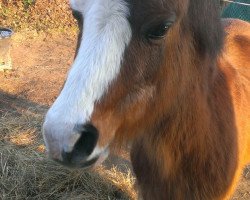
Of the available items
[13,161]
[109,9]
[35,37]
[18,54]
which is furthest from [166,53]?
[35,37]

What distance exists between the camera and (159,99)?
6.54 ft

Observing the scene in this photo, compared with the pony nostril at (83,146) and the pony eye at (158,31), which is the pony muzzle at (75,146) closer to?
the pony nostril at (83,146)

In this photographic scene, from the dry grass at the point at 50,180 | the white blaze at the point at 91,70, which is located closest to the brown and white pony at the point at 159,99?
the white blaze at the point at 91,70

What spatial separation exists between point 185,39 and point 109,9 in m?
0.53

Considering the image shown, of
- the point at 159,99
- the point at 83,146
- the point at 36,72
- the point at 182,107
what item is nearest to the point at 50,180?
the point at 182,107

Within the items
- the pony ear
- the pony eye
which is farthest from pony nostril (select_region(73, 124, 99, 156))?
the pony ear

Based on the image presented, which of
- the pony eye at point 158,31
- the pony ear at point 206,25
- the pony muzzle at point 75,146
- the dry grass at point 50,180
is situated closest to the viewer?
the pony muzzle at point 75,146

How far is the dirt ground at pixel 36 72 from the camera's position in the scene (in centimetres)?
556

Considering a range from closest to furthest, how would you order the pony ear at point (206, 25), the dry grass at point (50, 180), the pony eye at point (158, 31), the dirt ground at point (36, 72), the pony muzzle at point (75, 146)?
1. the pony muzzle at point (75, 146)
2. the pony eye at point (158, 31)
3. the pony ear at point (206, 25)
4. the dry grass at point (50, 180)
5. the dirt ground at point (36, 72)

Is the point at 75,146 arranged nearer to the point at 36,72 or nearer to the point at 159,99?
the point at 159,99

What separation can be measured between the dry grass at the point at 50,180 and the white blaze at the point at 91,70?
2.15 meters

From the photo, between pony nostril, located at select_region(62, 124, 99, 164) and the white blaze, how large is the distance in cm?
3

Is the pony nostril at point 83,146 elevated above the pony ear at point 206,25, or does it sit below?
below

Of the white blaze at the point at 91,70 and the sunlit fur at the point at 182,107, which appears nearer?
the white blaze at the point at 91,70
